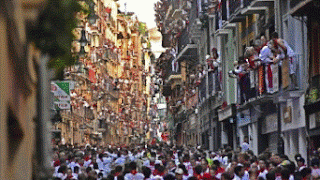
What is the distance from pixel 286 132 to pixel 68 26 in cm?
2793

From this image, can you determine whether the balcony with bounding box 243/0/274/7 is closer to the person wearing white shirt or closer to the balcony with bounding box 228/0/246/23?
the balcony with bounding box 228/0/246/23

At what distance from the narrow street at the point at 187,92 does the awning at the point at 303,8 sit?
0.14ft

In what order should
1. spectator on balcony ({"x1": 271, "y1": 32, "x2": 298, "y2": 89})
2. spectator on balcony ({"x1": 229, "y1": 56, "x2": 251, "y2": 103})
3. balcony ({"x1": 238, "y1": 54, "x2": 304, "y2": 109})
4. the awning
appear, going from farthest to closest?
spectator on balcony ({"x1": 229, "y1": 56, "x2": 251, "y2": 103}) → balcony ({"x1": 238, "y1": 54, "x2": 304, "y2": 109}) → spectator on balcony ({"x1": 271, "y1": 32, "x2": 298, "y2": 89}) → the awning

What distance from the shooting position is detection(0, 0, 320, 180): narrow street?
5.71m

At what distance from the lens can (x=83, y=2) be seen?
22.9 feet

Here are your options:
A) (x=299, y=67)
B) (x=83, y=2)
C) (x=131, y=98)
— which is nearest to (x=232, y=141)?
(x=299, y=67)

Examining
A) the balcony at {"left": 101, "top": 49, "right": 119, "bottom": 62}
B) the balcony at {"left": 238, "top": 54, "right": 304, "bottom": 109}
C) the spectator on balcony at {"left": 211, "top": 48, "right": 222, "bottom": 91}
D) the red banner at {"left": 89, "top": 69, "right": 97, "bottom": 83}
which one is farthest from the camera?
the balcony at {"left": 101, "top": 49, "right": 119, "bottom": 62}

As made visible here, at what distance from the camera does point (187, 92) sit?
237 feet

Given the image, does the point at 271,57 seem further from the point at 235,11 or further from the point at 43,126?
the point at 43,126

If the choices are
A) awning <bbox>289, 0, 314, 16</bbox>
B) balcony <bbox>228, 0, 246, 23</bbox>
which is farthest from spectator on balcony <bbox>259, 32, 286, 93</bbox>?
balcony <bbox>228, 0, 246, 23</bbox>

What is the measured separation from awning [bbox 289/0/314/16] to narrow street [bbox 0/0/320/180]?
44 mm

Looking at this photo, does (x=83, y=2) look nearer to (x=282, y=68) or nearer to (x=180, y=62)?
(x=282, y=68)

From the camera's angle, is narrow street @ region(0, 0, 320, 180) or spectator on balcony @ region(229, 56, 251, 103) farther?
spectator on balcony @ region(229, 56, 251, 103)

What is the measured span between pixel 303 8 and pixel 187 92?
46.0 meters
